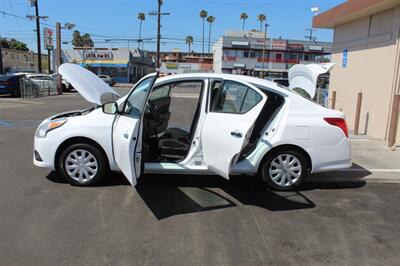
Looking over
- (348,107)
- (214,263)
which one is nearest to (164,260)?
(214,263)

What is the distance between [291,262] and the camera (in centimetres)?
344

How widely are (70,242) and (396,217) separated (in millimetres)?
3894

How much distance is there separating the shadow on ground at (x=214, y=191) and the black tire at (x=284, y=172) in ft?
0.41

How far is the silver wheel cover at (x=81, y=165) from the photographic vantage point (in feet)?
17.5

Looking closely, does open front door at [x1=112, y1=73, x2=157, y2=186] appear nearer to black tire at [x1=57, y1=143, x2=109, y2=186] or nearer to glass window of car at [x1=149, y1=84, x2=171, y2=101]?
glass window of car at [x1=149, y1=84, x2=171, y2=101]

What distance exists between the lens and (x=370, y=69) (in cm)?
1058

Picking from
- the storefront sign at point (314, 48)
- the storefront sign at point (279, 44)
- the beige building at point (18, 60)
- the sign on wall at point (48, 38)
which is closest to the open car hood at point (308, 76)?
the sign on wall at point (48, 38)

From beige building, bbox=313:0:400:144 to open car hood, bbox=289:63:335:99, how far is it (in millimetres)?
2153

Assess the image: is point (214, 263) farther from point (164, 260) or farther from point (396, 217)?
point (396, 217)

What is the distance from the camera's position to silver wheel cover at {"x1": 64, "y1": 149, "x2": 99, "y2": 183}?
5.34m

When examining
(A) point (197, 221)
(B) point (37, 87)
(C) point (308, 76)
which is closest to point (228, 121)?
(A) point (197, 221)

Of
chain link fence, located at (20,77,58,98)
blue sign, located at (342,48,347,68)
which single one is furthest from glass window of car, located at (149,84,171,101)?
chain link fence, located at (20,77,58,98)

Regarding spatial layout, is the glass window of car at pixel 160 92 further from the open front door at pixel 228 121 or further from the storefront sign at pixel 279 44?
the storefront sign at pixel 279 44

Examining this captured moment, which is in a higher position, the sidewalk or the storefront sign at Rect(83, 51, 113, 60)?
the storefront sign at Rect(83, 51, 113, 60)
